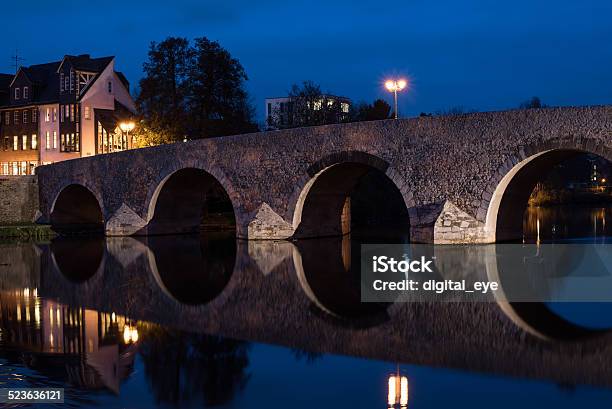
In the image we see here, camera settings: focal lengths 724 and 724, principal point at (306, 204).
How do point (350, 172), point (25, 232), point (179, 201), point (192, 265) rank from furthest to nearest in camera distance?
point (25, 232)
point (179, 201)
point (350, 172)
point (192, 265)

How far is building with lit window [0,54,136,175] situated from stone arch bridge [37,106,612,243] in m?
14.3

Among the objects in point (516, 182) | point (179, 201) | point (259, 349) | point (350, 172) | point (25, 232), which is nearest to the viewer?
point (259, 349)

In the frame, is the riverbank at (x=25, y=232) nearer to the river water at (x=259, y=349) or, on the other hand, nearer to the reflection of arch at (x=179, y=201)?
the reflection of arch at (x=179, y=201)

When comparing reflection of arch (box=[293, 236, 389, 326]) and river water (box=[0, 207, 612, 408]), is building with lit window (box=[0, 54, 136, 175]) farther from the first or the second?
river water (box=[0, 207, 612, 408])

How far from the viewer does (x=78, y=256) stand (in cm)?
2703

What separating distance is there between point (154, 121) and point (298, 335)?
36844mm

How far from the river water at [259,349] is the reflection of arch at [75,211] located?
73.0 ft

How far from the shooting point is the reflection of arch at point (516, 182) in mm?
21875

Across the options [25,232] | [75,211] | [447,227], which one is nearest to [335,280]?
[447,227]

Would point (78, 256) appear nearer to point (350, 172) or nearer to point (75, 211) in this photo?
point (350, 172)

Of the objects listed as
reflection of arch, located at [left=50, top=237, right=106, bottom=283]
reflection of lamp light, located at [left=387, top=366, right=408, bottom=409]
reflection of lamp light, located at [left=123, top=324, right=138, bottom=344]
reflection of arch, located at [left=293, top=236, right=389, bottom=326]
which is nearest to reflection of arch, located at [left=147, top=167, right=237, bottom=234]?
reflection of arch, located at [left=50, top=237, right=106, bottom=283]

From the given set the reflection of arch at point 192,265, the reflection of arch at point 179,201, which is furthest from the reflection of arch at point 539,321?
the reflection of arch at point 179,201

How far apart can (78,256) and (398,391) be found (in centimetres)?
2051

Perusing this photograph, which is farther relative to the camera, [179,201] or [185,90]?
[185,90]
